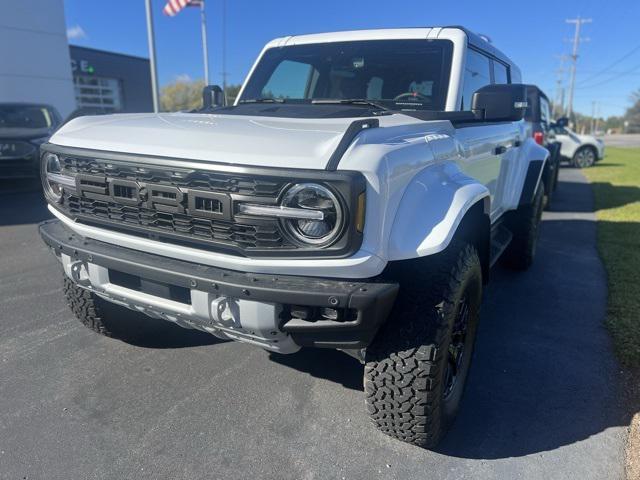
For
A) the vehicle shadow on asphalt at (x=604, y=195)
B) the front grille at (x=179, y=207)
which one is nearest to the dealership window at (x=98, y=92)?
the vehicle shadow on asphalt at (x=604, y=195)

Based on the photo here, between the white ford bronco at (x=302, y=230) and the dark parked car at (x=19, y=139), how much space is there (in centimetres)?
642

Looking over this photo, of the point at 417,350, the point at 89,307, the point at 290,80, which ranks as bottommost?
the point at 89,307

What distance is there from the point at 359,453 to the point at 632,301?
3.11 meters

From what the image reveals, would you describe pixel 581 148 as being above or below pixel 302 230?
below

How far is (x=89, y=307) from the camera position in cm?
304

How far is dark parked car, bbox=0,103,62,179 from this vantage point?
830 cm

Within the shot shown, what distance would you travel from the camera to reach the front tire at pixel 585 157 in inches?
690

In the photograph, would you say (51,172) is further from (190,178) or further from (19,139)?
(19,139)

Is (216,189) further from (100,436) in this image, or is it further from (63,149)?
(100,436)

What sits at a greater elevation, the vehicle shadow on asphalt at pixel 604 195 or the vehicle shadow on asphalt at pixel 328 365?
the vehicle shadow on asphalt at pixel 328 365

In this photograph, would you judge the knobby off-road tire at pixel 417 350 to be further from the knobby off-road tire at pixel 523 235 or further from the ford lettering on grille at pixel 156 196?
the knobby off-road tire at pixel 523 235

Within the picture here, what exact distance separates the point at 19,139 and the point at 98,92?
23.7 m

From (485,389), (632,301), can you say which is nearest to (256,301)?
(485,389)

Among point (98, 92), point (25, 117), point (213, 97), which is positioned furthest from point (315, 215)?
point (98, 92)
